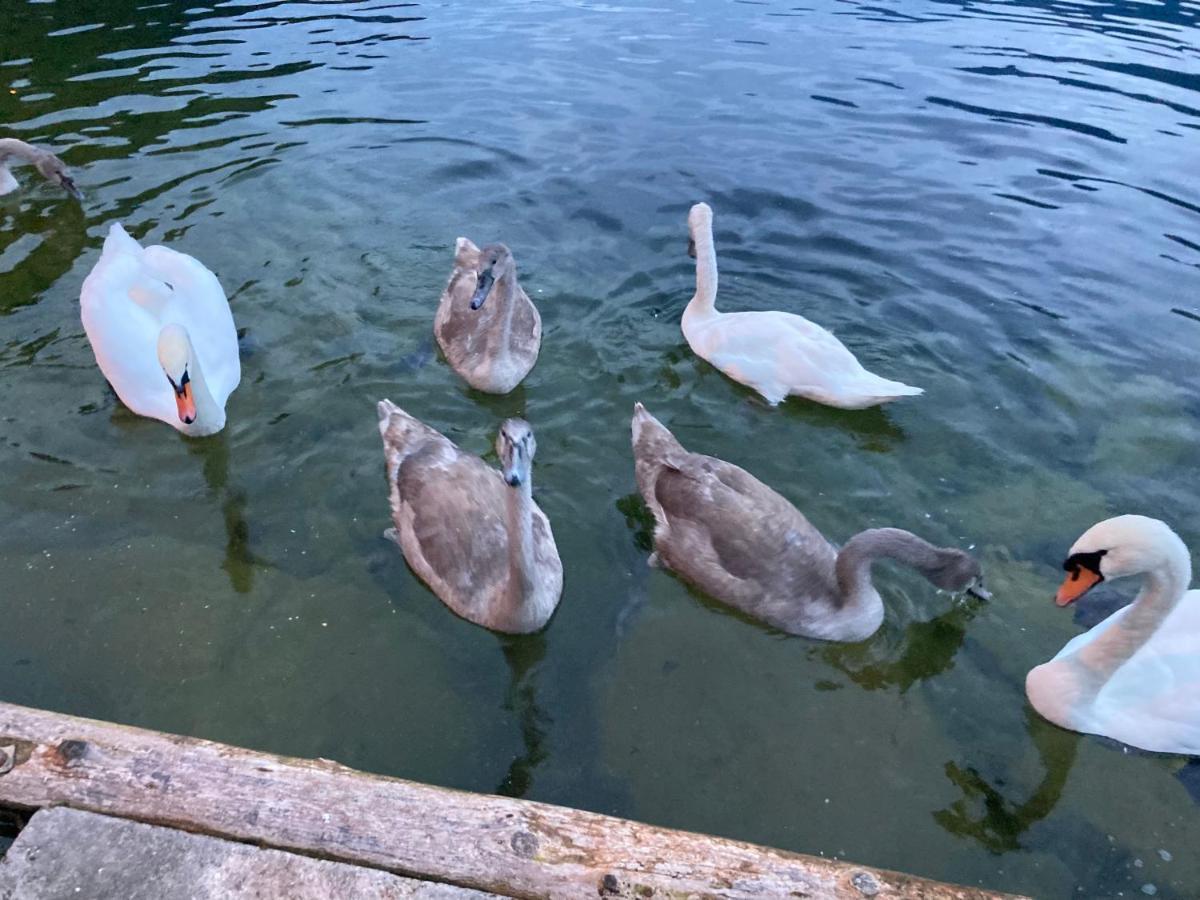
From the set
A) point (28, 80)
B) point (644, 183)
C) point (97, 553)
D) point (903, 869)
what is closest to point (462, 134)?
point (644, 183)

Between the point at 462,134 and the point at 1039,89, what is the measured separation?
30.7 ft

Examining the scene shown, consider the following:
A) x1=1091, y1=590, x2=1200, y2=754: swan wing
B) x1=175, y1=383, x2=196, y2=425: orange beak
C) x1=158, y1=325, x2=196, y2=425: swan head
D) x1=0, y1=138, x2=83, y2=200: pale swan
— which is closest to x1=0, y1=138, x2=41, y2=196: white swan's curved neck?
x1=0, y1=138, x2=83, y2=200: pale swan

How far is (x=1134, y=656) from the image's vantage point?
4.92 metres

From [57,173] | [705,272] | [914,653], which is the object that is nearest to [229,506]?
[705,272]

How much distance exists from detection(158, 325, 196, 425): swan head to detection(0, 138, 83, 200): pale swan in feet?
17.9

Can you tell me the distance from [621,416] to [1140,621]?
3850 millimetres

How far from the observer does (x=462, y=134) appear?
39.4 feet

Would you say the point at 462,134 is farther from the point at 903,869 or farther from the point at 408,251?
the point at 903,869

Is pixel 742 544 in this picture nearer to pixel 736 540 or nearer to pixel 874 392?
pixel 736 540

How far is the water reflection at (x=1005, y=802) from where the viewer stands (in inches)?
178

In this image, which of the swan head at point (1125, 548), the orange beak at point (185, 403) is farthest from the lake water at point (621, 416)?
the swan head at point (1125, 548)

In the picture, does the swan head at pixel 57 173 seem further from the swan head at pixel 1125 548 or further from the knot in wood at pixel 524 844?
the swan head at pixel 1125 548

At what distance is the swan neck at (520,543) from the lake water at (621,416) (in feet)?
1.48

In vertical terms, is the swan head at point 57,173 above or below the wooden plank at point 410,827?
below
